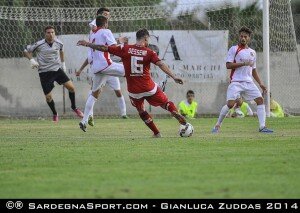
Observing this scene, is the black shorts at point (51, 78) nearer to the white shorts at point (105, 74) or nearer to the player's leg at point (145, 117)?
the white shorts at point (105, 74)

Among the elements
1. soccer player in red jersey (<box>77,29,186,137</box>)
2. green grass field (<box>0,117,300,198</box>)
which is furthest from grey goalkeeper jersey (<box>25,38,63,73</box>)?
soccer player in red jersey (<box>77,29,186,137</box>)

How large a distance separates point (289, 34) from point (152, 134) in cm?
958

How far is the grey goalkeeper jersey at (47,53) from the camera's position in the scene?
2197cm

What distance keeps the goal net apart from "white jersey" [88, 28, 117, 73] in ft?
22.4

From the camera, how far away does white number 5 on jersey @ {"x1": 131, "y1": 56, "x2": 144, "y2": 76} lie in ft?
50.7

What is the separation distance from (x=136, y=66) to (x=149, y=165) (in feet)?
15.9

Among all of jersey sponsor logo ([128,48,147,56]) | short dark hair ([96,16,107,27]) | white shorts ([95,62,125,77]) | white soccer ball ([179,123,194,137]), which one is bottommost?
white soccer ball ([179,123,194,137])

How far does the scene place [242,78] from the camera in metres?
17.2

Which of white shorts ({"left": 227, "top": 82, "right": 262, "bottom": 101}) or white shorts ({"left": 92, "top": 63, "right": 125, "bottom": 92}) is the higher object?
white shorts ({"left": 92, "top": 63, "right": 125, "bottom": 92})

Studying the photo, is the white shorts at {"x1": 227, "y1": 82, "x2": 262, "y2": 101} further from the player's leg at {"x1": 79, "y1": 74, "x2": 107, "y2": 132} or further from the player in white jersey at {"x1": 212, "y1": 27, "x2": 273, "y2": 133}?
the player's leg at {"x1": 79, "y1": 74, "x2": 107, "y2": 132}

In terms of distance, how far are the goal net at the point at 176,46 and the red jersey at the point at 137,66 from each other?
9756mm

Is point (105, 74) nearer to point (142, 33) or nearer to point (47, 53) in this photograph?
point (142, 33)

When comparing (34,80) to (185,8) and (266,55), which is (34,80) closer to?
(185,8)

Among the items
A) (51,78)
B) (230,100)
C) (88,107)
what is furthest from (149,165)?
(51,78)
